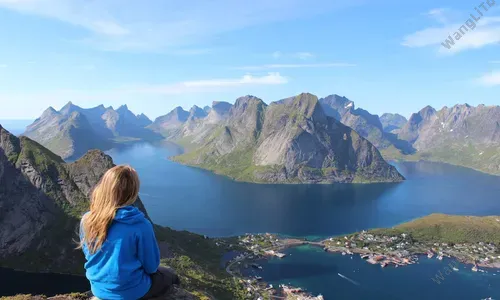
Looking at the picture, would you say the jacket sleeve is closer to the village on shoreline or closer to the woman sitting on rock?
the woman sitting on rock

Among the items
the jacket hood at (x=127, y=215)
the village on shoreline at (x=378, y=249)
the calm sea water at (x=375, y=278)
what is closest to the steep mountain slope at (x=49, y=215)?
the village on shoreline at (x=378, y=249)

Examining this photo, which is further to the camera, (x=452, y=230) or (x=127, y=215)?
(x=452, y=230)

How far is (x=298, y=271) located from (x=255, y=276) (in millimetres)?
14811

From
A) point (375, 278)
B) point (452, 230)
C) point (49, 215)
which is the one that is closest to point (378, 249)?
point (375, 278)

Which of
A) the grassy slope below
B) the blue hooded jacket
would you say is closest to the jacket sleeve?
the blue hooded jacket

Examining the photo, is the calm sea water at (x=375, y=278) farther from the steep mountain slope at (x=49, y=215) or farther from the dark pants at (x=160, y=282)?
the dark pants at (x=160, y=282)

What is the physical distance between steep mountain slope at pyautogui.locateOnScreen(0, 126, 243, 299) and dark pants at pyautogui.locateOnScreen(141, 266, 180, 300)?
89.8m

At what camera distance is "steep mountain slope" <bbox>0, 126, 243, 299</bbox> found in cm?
10031

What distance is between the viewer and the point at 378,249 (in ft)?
444

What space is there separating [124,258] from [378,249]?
141 m

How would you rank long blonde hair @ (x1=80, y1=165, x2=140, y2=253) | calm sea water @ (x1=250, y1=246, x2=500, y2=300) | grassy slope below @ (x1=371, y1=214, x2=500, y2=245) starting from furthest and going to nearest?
1. grassy slope below @ (x1=371, y1=214, x2=500, y2=245)
2. calm sea water @ (x1=250, y1=246, x2=500, y2=300)
3. long blonde hair @ (x1=80, y1=165, x2=140, y2=253)

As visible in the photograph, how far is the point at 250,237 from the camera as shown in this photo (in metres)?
146

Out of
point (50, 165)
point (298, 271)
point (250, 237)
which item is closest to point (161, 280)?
point (298, 271)

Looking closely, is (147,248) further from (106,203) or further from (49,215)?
(49,215)
